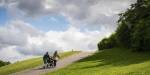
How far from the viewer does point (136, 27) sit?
212 feet

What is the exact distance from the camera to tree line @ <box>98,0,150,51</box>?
205 feet

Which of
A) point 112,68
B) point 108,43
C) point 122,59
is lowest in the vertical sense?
point 112,68

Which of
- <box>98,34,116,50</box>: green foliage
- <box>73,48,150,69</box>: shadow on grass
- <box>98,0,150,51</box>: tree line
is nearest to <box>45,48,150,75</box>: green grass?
<box>73,48,150,69</box>: shadow on grass

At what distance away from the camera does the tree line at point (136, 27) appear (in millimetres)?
62375

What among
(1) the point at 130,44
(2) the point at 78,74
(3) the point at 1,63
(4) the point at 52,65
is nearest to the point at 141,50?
(1) the point at 130,44

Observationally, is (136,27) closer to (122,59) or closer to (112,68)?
(122,59)

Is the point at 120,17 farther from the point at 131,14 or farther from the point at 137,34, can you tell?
the point at 137,34

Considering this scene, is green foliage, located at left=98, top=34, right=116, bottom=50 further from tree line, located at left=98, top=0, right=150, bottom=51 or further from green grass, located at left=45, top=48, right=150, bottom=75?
green grass, located at left=45, top=48, right=150, bottom=75

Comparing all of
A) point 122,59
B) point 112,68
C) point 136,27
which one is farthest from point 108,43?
point 112,68

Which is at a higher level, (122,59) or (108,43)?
(108,43)

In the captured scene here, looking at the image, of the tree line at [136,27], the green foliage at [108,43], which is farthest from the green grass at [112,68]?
the green foliage at [108,43]

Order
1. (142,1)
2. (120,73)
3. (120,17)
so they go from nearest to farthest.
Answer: (120,73)
(142,1)
(120,17)

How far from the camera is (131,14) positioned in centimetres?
7006

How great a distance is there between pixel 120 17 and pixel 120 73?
3974 cm
